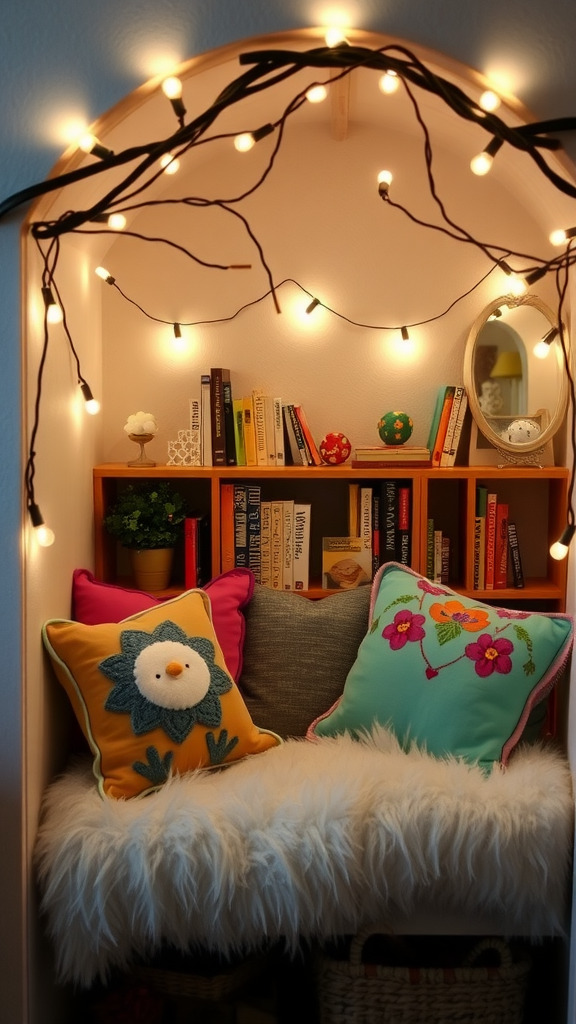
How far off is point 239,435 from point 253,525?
0.25m

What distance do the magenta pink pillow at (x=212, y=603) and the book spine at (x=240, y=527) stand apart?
10 cm

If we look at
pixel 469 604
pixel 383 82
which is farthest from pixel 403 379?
pixel 383 82

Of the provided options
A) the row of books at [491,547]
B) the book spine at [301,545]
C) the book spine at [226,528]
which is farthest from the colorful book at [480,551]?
the book spine at [226,528]

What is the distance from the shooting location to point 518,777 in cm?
188

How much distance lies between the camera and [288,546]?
8.05 ft

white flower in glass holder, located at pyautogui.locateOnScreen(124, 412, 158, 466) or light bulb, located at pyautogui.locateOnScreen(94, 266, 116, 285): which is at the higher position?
light bulb, located at pyautogui.locateOnScreen(94, 266, 116, 285)

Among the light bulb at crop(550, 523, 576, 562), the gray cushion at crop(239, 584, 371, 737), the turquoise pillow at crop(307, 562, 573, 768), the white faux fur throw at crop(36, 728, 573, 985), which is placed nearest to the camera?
the white faux fur throw at crop(36, 728, 573, 985)

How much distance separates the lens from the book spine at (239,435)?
2469 mm

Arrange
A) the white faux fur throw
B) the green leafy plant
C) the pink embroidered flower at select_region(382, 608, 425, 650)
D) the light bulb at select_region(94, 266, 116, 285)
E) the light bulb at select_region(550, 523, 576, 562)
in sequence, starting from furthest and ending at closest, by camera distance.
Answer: the light bulb at select_region(94, 266, 116, 285) < the green leafy plant < the pink embroidered flower at select_region(382, 608, 425, 650) < the light bulb at select_region(550, 523, 576, 562) < the white faux fur throw

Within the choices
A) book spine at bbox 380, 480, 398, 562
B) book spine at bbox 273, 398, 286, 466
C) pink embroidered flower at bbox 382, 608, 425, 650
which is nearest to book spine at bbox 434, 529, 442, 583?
book spine at bbox 380, 480, 398, 562

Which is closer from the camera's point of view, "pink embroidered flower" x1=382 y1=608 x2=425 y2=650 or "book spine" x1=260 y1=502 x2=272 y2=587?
"pink embroidered flower" x1=382 y1=608 x2=425 y2=650

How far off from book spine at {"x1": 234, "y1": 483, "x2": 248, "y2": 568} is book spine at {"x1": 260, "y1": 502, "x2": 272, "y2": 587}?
A: 0.14ft

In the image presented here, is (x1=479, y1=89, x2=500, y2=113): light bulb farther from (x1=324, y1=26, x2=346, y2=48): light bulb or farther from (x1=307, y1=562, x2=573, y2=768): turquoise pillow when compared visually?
(x1=307, y1=562, x2=573, y2=768): turquoise pillow

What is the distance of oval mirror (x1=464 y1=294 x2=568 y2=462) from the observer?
2.42 meters
